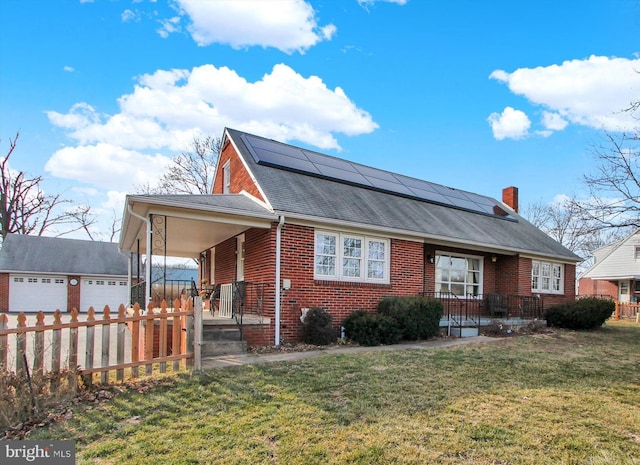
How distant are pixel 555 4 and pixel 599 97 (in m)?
3.44

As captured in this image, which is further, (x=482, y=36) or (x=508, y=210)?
(x=508, y=210)

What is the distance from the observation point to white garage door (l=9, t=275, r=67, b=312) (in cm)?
2403

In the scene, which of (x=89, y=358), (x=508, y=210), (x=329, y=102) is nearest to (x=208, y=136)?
(x=329, y=102)

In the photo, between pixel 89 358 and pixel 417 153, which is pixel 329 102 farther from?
pixel 89 358

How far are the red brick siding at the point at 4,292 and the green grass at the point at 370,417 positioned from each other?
79.6 feet

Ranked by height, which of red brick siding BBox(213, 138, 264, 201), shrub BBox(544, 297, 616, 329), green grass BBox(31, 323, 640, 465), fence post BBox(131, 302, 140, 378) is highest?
red brick siding BBox(213, 138, 264, 201)

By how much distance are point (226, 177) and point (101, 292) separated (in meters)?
17.4

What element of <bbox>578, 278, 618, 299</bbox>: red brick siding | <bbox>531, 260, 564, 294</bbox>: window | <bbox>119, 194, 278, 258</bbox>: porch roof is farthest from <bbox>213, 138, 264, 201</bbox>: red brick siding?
<bbox>578, 278, 618, 299</bbox>: red brick siding

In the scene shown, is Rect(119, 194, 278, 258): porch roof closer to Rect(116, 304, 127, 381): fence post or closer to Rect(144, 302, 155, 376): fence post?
Rect(144, 302, 155, 376): fence post

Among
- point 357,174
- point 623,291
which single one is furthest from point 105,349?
point 623,291

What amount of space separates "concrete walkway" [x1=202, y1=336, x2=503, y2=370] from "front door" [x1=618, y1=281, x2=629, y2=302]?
26127 millimetres

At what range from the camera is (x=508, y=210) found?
21344mm

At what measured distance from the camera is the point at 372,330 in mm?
9781

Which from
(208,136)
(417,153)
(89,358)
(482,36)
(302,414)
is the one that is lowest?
(302,414)
